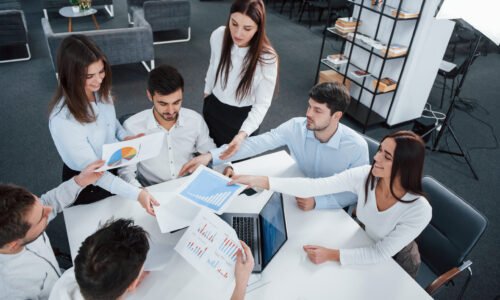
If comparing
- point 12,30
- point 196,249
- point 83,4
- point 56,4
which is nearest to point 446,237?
point 196,249

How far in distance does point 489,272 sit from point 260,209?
1850 millimetres

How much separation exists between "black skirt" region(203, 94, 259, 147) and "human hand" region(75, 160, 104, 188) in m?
0.92

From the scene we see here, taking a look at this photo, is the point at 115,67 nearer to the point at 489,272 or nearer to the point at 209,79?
the point at 209,79

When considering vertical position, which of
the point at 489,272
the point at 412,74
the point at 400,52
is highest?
the point at 400,52

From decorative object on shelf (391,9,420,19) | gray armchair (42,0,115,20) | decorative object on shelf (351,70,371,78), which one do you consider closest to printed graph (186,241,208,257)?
decorative object on shelf (391,9,420,19)

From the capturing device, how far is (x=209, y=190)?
5.42ft

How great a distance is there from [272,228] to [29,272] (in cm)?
95

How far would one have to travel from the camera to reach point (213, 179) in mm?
1718

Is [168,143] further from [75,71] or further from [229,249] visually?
[229,249]

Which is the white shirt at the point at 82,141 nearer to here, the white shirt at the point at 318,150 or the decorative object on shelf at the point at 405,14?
the white shirt at the point at 318,150

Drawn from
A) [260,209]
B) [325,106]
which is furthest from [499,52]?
[260,209]

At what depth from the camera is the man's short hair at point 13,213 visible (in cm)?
119

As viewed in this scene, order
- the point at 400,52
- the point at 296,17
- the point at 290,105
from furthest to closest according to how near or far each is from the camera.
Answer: the point at 296,17, the point at 290,105, the point at 400,52

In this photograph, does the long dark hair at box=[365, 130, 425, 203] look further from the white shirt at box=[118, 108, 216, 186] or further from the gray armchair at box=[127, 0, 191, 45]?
the gray armchair at box=[127, 0, 191, 45]
